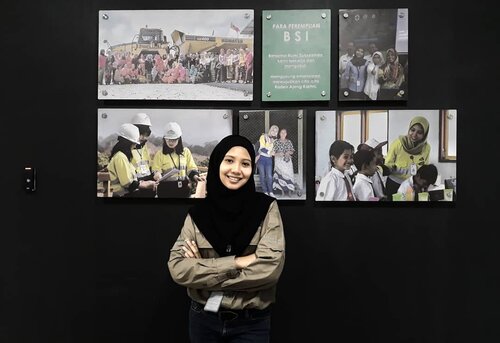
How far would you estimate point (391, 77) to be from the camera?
1604mm

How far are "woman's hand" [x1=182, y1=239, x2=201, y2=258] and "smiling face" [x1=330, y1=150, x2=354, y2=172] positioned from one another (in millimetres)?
689

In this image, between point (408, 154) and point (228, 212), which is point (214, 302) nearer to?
point (228, 212)

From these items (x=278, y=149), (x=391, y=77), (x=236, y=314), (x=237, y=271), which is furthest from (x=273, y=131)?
(x=236, y=314)

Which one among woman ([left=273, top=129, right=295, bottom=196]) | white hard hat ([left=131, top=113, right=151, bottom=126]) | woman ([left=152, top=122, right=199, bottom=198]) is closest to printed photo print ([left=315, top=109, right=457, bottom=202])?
woman ([left=273, top=129, right=295, bottom=196])

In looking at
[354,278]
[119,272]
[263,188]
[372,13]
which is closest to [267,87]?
[263,188]

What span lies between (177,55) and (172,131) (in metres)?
0.33

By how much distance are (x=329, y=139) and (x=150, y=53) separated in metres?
0.85

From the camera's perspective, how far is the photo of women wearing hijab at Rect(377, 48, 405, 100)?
5.26 feet

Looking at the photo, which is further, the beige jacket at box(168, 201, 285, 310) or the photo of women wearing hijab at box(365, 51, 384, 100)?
Answer: the photo of women wearing hijab at box(365, 51, 384, 100)

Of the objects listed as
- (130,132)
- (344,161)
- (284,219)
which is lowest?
(284,219)

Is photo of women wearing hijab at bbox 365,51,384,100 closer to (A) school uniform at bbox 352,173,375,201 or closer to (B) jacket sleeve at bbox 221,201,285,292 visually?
(A) school uniform at bbox 352,173,375,201

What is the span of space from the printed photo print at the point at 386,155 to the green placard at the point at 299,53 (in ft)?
0.44

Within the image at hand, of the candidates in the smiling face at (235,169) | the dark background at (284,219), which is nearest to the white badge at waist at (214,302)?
the smiling face at (235,169)

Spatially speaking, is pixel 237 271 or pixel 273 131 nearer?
pixel 237 271
